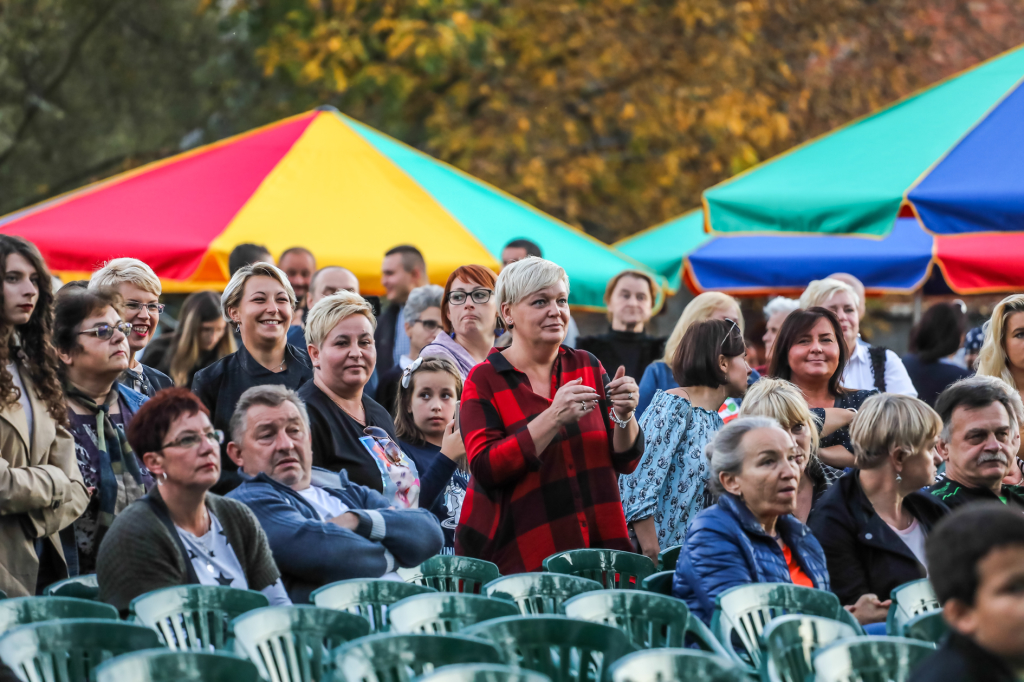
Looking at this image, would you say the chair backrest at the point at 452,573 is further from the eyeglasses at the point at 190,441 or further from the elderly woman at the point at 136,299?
the elderly woman at the point at 136,299

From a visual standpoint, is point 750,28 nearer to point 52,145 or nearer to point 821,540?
point 52,145

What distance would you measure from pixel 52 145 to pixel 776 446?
14078 mm

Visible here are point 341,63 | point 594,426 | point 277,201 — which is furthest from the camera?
point 341,63

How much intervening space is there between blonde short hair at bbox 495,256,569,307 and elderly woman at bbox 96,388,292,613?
3.94 ft

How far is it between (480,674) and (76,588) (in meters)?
1.89

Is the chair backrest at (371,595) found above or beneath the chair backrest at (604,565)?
above

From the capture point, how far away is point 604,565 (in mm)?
4176

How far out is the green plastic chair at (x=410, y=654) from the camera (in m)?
2.96

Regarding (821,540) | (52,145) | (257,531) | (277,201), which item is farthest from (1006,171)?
(52,145)

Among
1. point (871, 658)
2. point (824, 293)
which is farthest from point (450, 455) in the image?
point (824, 293)

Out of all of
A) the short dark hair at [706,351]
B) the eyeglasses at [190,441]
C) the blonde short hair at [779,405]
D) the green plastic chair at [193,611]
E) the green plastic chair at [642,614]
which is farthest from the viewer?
the short dark hair at [706,351]

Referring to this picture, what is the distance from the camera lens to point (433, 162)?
9656 millimetres

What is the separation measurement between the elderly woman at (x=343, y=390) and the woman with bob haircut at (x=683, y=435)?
1.08m

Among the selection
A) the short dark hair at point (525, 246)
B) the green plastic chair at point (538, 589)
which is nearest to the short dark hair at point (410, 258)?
the short dark hair at point (525, 246)
